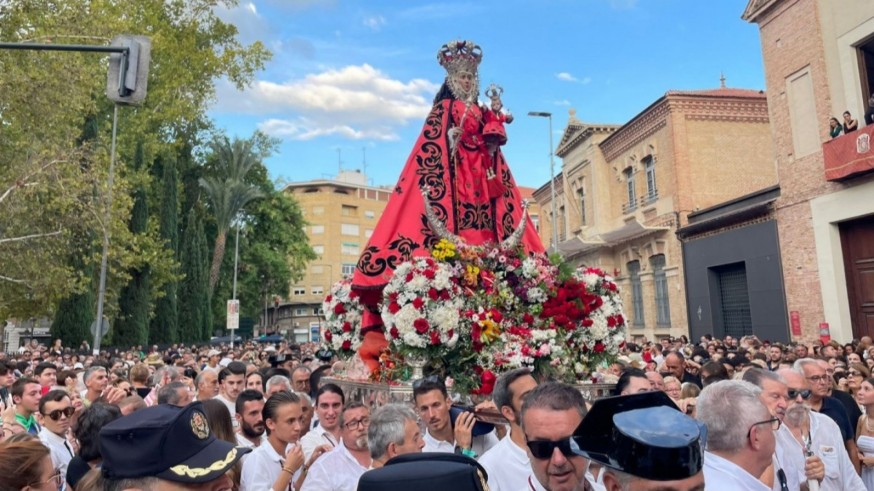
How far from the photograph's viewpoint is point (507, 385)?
3779mm

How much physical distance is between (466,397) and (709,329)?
64.8 ft

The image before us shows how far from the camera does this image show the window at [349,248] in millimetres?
74875

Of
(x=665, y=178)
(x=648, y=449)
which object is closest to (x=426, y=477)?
(x=648, y=449)

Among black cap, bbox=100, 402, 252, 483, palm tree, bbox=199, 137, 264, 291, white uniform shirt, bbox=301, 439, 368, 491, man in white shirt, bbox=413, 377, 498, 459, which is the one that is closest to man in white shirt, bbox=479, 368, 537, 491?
man in white shirt, bbox=413, 377, 498, 459

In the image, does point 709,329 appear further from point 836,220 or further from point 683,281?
point 836,220

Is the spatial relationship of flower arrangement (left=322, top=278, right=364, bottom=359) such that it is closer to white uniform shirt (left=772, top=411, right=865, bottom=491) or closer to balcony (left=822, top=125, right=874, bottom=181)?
white uniform shirt (left=772, top=411, right=865, bottom=491)

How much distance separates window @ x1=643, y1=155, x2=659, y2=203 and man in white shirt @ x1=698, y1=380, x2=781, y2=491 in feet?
81.8

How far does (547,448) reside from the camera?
2.67 m

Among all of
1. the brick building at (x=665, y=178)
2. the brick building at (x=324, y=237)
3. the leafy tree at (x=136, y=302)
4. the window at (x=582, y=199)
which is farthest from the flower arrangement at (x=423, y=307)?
the brick building at (x=324, y=237)

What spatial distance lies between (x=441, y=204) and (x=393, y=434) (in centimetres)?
310

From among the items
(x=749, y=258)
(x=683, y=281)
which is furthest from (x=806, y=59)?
(x=683, y=281)

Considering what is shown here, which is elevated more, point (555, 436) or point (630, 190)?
point (630, 190)

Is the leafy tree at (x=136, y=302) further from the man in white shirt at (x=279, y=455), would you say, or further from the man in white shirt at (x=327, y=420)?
the man in white shirt at (x=279, y=455)

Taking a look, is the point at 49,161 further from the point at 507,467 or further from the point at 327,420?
the point at 507,467
